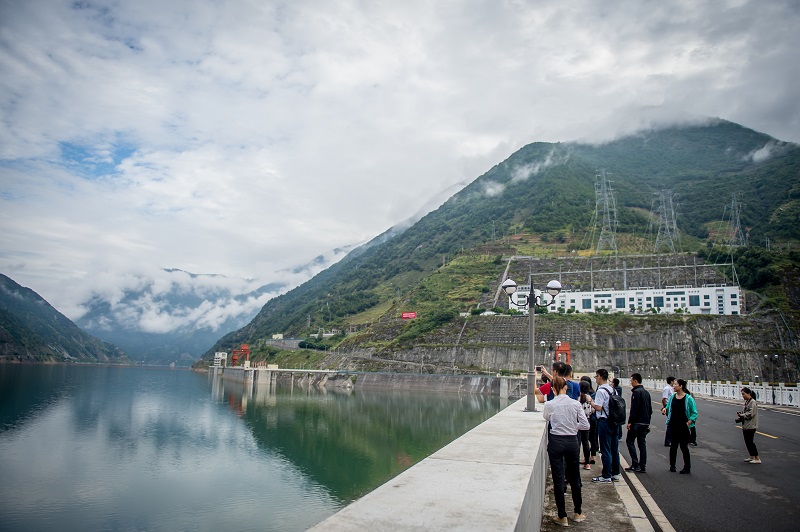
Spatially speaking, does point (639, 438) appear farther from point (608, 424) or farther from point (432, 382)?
point (432, 382)

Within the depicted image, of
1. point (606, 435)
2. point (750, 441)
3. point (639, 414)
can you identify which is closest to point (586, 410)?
point (606, 435)

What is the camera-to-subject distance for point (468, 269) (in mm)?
123812

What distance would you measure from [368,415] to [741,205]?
152745mm

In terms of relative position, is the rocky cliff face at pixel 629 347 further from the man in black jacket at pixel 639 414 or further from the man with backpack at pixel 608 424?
the man with backpack at pixel 608 424

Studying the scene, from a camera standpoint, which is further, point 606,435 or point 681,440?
point 681,440

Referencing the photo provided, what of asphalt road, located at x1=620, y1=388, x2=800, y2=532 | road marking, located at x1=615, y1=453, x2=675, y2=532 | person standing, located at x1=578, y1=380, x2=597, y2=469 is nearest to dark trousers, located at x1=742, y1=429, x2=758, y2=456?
asphalt road, located at x1=620, y1=388, x2=800, y2=532

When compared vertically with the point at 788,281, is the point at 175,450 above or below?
below

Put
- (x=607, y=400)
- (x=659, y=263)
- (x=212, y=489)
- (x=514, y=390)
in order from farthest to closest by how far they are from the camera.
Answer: (x=659, y=263), (x=514, y=390), (x=212, y=489), (x=607, y=400)

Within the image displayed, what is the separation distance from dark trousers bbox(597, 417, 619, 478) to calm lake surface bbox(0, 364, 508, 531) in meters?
11.5

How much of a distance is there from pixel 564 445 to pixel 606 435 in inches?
132

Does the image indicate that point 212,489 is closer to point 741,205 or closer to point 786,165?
point 741,205

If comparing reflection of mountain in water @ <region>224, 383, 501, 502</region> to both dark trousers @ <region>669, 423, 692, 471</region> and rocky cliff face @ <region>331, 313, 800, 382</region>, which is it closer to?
dark trousers @ <region>669, 423, 692, 471</region>

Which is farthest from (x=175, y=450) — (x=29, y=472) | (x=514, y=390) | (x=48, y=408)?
(x=514, y=390)

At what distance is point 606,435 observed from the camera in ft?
33.4
